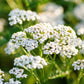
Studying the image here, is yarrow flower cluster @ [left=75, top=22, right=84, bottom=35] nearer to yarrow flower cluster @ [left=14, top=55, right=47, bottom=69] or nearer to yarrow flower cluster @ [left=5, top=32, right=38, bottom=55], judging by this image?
yarrow flower cluster @ [left=5, top=32, right=38, bottom=55]

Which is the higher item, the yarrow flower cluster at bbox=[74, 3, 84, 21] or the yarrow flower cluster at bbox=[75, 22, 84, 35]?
the yarrow flower cluster at bbox=[74, 3, 84, 21]

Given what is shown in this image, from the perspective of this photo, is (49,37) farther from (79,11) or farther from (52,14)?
(79,11)

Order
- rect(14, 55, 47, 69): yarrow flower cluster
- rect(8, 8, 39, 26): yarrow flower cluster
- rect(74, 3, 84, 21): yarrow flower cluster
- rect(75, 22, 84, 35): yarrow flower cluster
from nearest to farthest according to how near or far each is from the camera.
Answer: rect(14, 55, 47, 69): yarrow flower cluster → rect(8, 8, 39, 26): yarrow flower cluster → rect(75, 22, 84, 35): yarrow flower cluster → rect(74, 3, 84, 21): yarrow flower cluster

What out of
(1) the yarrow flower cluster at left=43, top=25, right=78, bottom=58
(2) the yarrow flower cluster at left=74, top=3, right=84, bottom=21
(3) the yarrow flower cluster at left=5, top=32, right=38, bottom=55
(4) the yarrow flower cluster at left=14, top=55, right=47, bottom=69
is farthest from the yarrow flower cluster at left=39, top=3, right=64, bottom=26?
(4) the yarrow flower cluster at left=14, top=55, right=47, bottom=69

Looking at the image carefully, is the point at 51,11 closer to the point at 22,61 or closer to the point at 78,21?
the point at 78,21

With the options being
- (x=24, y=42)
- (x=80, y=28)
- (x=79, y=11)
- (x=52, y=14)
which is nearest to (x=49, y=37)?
(x=24, y=42)

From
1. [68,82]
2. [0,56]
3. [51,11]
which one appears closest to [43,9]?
[51,11]

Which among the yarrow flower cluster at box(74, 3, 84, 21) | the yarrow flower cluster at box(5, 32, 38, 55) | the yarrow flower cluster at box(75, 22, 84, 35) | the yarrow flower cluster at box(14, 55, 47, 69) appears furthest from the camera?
the yarrow flower cluster at box(74, 3, 84, 21)
